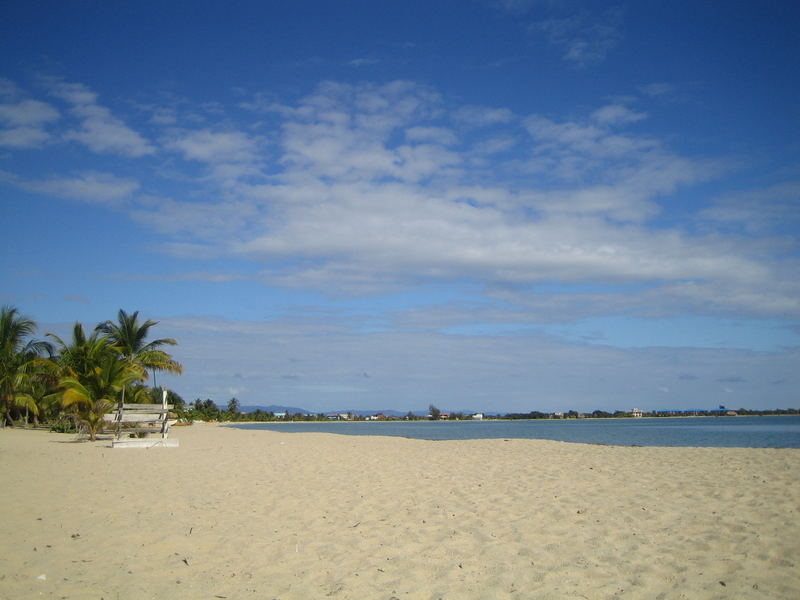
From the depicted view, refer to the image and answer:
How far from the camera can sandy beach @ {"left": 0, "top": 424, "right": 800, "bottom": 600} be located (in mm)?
4449

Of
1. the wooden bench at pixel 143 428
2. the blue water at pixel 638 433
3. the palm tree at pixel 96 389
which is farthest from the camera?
the blue water at pixel 638 433

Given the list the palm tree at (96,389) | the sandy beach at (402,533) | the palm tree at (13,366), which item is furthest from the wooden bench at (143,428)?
the palm tree at (13,366)

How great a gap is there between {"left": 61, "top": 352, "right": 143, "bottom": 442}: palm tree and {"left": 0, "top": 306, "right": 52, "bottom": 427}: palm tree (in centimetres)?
1039

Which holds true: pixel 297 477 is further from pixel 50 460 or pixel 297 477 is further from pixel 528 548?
pixel 50 460

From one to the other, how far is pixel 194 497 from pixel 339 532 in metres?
2.94

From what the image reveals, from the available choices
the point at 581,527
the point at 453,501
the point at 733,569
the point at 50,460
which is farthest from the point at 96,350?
the point at 733,569

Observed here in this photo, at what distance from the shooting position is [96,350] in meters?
23.5

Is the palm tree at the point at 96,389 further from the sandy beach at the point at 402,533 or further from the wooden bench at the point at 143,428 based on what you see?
the sandy beach at the point at 402,533

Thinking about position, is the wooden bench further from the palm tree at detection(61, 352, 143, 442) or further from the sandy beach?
the sandy beach

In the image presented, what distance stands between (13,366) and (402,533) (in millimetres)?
32681

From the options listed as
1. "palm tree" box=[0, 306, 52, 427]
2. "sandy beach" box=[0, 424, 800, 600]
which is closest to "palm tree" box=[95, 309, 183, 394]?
"palm tree" box=[0, 306, 52, 427]

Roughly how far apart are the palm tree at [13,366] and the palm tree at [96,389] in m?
10.4

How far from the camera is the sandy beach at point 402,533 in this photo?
4449mm

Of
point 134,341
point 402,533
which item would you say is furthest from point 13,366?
point 402,533
